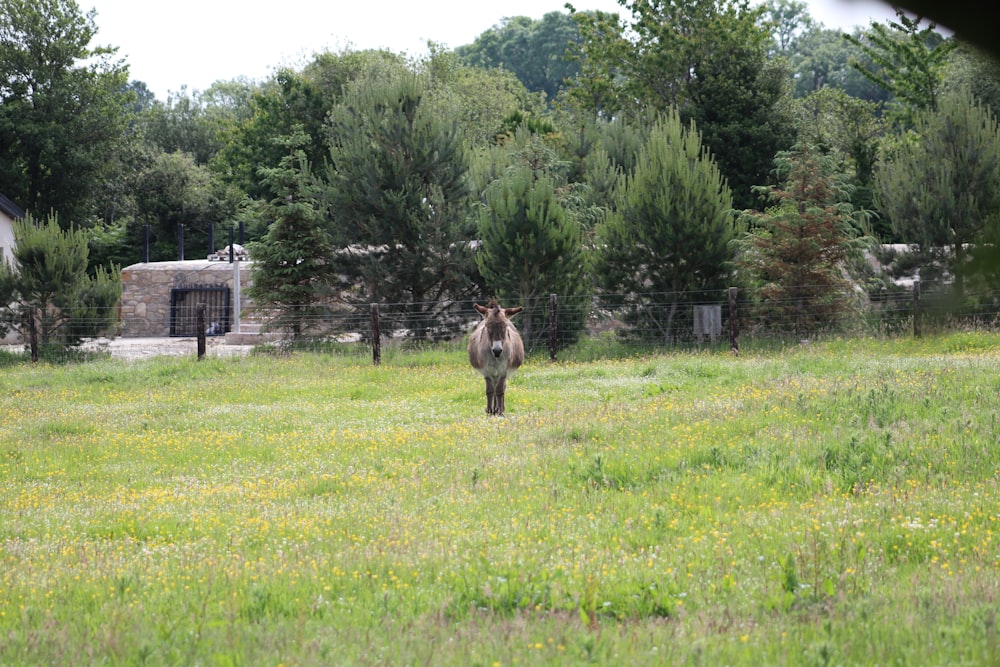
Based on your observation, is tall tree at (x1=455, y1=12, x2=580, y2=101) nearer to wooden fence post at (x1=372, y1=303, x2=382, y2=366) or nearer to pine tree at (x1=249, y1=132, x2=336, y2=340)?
pine tree at (x1=249, y1=132, x2=336, y2=340)

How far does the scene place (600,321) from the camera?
29203 mm

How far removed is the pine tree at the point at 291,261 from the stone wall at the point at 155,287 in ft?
46.3

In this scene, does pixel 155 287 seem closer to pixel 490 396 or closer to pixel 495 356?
pixel 490 396

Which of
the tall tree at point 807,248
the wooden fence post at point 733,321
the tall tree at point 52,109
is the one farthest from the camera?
the tall tree at point 52,109

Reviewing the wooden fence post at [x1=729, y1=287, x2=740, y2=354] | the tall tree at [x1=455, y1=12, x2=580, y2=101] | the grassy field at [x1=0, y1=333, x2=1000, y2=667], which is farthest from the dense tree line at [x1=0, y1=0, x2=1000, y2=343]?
the tall tree at [x1=455, y1=12, x2=580, y2=101]

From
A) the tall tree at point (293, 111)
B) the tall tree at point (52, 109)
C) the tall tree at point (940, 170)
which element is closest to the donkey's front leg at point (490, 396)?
the tall tree at point (940, 170)

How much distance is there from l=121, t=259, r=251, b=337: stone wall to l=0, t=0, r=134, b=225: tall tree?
1118 centimetres

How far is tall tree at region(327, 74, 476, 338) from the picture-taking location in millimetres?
30547

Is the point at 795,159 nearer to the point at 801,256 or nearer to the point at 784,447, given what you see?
the point at 801,256

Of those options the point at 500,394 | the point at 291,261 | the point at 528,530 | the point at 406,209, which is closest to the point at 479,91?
the point at 406,209

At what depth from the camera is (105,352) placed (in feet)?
100

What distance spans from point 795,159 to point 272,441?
17761mm

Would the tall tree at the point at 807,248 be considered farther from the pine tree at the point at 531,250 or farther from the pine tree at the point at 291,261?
the pine tree at the point at 291,261

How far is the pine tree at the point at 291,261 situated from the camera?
100 feet
